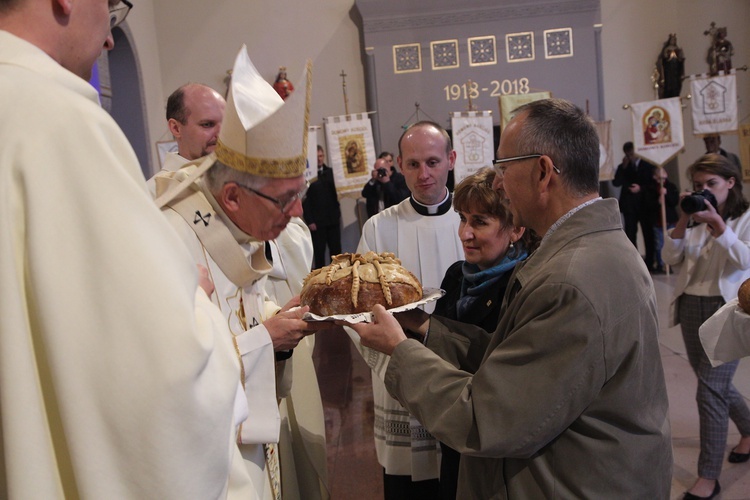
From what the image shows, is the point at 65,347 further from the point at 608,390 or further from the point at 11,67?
the point at 608,390

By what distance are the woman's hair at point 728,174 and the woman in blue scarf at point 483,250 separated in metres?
1.96

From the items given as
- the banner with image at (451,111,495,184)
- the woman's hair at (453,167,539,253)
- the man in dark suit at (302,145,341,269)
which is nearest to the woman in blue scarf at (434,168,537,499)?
the woman's hair at (453,167,539,253)

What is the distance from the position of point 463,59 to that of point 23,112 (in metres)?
11.4

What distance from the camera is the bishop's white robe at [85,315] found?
0.93 metres

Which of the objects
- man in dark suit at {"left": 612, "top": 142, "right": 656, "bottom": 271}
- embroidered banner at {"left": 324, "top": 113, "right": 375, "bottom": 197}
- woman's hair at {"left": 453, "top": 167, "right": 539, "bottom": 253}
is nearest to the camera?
woman's hair at {"left": 453, "top": 167, "right": 539, "bottom": 253}

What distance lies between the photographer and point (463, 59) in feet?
38.1

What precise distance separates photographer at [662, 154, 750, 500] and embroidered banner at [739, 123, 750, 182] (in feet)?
12.4

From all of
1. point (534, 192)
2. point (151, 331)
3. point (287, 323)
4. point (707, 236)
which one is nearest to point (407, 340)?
point (287, 323)

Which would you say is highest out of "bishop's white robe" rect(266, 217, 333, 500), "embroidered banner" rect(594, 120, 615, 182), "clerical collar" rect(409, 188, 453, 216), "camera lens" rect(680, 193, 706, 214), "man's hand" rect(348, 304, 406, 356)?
"embroidered banner" rect(594, 120, 615, 182)

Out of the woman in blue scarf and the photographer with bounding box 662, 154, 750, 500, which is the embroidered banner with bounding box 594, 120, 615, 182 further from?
the woman in blue scarf

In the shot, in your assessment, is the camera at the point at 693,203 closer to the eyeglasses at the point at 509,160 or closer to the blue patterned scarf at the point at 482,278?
the blue patterned scarf at the point at 482,278

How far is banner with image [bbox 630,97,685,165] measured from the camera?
9.42 metres

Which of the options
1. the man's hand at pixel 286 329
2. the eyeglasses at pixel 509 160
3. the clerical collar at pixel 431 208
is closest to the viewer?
the eyeglasses at pixel 509 160

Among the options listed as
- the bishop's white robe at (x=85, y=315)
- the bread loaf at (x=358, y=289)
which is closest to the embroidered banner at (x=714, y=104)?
the bread loaf at (x=358, y=289)
